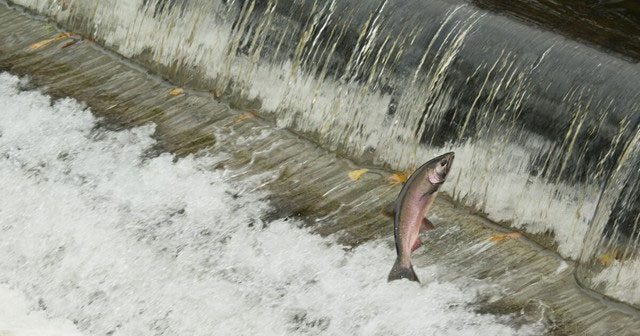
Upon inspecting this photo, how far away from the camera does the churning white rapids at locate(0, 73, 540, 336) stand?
535 cm

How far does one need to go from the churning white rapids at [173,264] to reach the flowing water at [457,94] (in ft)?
1.95

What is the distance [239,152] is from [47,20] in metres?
2.26

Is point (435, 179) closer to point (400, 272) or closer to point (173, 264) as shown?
point (400, 272)

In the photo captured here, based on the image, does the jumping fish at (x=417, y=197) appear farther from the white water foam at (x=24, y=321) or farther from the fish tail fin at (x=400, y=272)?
the white water foam at (x=24, y=321)

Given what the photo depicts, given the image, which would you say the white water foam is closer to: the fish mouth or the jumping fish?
the jumping fish

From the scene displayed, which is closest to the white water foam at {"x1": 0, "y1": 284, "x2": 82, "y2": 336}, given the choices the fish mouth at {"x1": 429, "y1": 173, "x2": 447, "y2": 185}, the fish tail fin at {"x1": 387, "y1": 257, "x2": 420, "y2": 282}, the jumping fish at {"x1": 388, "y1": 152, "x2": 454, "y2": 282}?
the fish tail fin at {"x1": 387, "y1": 257, "x2": 420, "y2": 282}

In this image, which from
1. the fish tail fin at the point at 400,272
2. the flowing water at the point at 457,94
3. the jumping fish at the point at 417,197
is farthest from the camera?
the flowing water at the point at 457,94

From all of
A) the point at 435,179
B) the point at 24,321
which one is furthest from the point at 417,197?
the point at 24,321

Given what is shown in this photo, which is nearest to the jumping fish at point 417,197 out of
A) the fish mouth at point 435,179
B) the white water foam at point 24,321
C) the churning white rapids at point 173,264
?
the fish mouth at point 435,179

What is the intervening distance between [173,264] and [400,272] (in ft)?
3.66

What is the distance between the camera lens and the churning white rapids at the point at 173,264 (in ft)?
17.5

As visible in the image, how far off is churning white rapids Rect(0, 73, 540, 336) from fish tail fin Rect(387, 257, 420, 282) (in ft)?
0.52

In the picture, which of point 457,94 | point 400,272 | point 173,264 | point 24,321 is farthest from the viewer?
point 457,94

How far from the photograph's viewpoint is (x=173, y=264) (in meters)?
5.67
